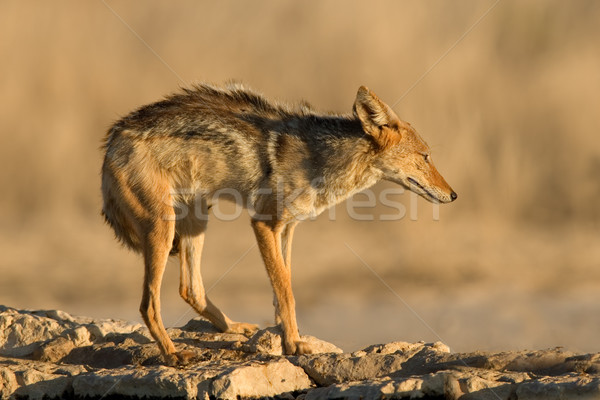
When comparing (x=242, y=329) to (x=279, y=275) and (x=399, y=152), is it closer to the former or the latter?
(x=279, y=275)

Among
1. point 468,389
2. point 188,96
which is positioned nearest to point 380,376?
point 468,389

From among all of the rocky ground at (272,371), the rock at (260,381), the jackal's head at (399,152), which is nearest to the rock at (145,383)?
the rocky ground at (272,371)

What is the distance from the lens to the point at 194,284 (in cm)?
1076

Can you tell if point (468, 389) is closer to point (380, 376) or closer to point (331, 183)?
point (380, 376)

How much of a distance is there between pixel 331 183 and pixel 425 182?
110cm

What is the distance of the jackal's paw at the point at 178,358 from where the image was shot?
30.5 ft

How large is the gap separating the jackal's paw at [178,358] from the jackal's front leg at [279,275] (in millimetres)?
1046

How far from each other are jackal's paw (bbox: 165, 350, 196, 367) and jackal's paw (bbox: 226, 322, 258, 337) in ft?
4.76

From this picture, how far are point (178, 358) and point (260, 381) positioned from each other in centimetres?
150

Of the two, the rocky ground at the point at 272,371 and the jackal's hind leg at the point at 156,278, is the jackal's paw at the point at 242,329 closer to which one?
the rocky ground at the point at 272,371

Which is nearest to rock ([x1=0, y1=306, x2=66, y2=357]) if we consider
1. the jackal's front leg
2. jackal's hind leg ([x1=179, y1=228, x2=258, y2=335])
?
jackal's hind leg ([x1=179, y1=228, x2=258, y2=335])

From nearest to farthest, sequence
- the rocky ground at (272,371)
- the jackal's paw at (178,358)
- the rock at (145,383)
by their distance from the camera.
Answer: the rocky ground at (272,371), the rock at (145,383), the jackal's paw at (178,358)

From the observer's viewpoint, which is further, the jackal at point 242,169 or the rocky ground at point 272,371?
the jackal at point 242,169

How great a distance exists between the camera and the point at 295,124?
10.6m
